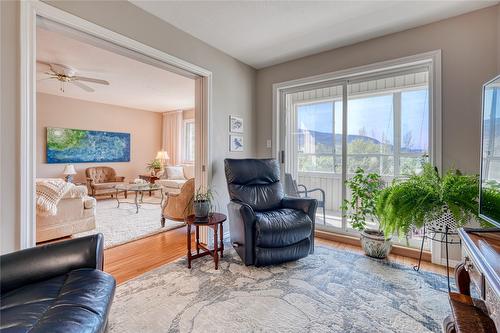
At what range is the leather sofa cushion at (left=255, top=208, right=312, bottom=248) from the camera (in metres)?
2.24

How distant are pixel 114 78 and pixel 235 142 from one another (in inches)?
109

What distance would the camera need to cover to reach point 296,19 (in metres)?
2.44

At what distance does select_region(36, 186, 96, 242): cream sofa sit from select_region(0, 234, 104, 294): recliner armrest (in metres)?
2.08

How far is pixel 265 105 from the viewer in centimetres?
372

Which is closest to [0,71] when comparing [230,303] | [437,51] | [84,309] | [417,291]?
[84,309]

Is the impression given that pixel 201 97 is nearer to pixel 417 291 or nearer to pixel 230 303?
pixel 230 303

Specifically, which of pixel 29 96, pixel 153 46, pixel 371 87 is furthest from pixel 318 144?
pixel 29 96

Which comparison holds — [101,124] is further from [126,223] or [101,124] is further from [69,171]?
[126,223]

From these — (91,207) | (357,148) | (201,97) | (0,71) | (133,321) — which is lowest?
(133,321)

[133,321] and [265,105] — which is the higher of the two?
[265,105]

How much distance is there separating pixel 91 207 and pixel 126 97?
329 centimetres

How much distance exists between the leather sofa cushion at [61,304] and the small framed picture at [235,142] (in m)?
2.27

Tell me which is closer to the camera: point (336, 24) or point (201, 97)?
point (336, 24)

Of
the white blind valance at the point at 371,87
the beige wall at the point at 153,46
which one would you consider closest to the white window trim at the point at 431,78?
the white blind valance at the point at 371,87
